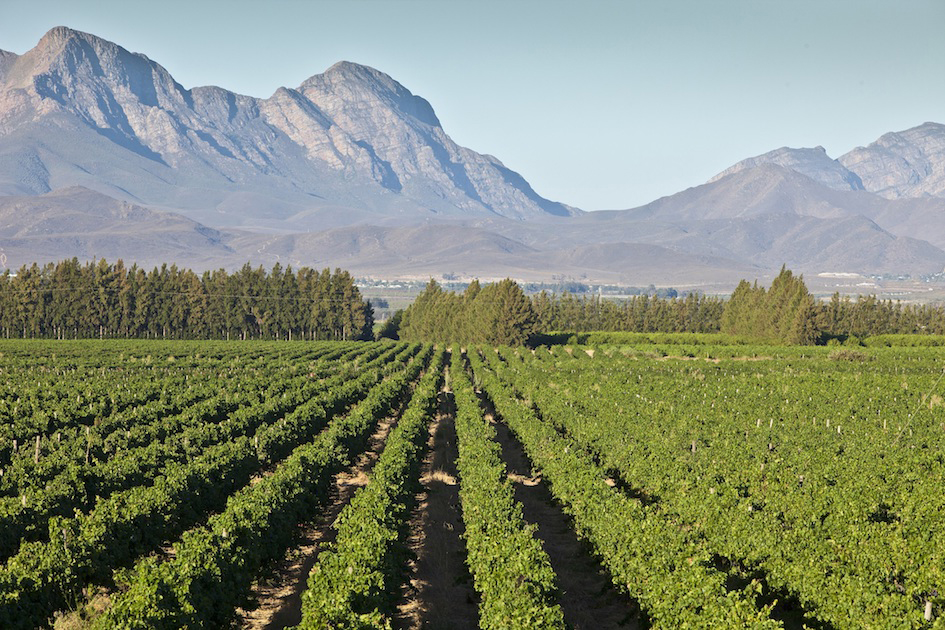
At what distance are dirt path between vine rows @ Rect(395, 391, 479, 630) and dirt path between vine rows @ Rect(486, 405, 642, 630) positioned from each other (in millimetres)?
2243

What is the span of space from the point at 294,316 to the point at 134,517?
110504 millimetres

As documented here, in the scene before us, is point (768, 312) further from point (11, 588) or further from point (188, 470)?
point (11, 588)

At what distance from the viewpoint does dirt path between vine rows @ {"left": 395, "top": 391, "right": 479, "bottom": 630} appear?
729 inches

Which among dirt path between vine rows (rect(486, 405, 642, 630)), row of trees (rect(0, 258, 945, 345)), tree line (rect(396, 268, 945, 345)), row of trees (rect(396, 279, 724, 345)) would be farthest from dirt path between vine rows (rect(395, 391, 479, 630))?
row of trees (rect(0, 258, 945, 345))

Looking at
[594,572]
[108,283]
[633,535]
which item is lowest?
[594,572]

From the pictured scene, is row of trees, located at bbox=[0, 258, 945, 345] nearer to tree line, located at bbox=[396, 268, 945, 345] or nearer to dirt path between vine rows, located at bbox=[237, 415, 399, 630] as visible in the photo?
tree line, located at bbox=[396, 268, 945, 345]

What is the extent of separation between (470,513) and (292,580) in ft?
16.0

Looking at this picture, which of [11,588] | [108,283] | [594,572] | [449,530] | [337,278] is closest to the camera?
[11,588]

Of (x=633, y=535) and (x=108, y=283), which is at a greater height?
(x=108, y=283)

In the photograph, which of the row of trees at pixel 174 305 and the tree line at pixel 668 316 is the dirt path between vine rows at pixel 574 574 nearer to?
the tree line at pixel 668 316

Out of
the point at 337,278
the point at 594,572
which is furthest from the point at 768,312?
the point at 594,572

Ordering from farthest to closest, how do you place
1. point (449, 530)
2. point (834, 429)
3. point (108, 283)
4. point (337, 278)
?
point (337, 278)
point (108, 283)
point (834, 429)
point (449, 530)

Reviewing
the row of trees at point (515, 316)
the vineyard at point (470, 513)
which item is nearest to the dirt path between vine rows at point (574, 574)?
the vineyard at point (470, 513)

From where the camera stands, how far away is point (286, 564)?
2145cm
